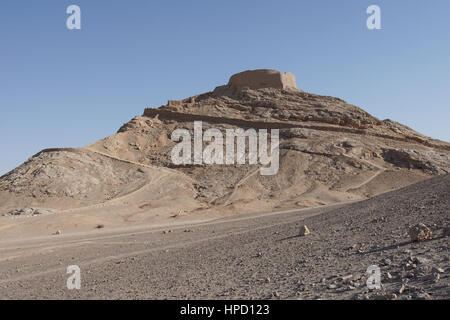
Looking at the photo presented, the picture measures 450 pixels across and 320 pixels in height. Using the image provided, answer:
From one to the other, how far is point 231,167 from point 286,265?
26.3 metres

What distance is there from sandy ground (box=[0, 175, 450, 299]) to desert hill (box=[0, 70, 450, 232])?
1302cm

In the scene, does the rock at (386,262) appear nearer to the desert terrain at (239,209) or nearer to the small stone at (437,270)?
the desert terrain at (239,209)

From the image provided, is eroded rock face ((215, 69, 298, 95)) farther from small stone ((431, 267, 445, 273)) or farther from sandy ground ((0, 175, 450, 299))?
small stone ((431, 267, 445, 273))

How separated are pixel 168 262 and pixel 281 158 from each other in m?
24.4

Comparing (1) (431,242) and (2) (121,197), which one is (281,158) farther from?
(1) (431,242)

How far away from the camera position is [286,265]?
7094 mm

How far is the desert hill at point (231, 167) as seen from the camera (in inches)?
1081

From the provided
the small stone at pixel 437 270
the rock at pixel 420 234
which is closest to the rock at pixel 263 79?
the rock at pixel 420 234

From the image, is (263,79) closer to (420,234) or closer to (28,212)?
(28,212)

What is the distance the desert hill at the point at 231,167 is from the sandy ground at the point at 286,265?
42.7ft

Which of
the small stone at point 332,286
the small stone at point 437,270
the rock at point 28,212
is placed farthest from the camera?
the rock at point 28,212

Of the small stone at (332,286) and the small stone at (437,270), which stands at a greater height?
the small stone at (437,270)

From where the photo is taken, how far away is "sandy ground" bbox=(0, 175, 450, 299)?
5.27 meters
